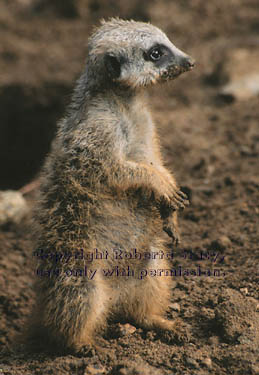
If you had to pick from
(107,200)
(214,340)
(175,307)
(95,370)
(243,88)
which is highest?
(243,88)

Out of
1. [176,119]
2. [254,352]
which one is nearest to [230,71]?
[176,119]

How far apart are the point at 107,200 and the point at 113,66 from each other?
81 cm

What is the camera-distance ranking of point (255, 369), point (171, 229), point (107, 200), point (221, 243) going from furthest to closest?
1. point (221, 243)
2. point (171, 229)
3. point (107, 200)
4. point (255, 369)

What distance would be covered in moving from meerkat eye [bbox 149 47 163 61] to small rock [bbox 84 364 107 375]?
182 centimetres

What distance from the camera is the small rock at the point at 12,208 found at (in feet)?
15.5

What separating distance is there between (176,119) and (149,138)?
2485 mm

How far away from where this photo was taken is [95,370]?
8.65ft

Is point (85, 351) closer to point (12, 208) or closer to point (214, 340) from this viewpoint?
point (214, 340)

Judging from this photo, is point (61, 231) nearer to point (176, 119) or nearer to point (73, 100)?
point (73, 100)

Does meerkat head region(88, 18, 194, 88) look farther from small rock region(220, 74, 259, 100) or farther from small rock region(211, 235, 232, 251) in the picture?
small rock region(220, 74, 259, 100)

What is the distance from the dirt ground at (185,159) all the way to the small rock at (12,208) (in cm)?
8

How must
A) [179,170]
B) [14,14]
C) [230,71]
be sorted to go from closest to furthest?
1. [179,170]
2. [230,71]
3. [14,14]

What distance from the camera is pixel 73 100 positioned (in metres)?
3.18

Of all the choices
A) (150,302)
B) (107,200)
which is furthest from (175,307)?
(107,200)
